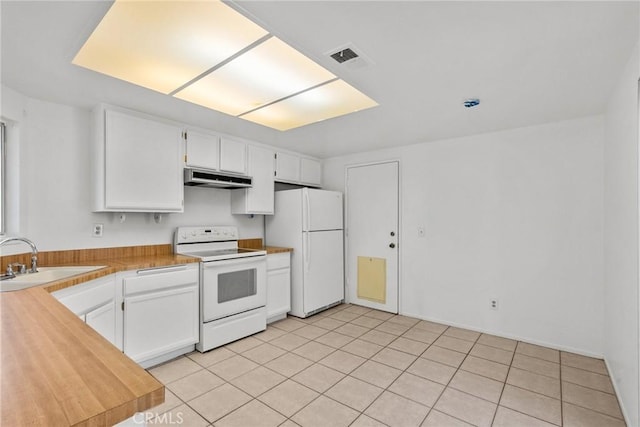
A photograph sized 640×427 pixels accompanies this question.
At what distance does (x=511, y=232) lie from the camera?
324cm

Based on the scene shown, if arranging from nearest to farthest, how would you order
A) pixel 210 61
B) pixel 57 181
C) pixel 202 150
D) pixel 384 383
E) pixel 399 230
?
1. pixel 210 61
2. pixel 384 383
3. pixel 57 181
4. pixel 202 150
5. pixel 399 230

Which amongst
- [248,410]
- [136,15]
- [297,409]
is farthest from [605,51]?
[248,410]

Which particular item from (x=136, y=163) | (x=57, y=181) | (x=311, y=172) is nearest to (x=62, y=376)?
(x=136, y=163)

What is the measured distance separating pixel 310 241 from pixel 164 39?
8.90ft

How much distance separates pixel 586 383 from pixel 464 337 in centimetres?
104

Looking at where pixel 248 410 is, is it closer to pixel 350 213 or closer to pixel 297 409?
pixel 297 409

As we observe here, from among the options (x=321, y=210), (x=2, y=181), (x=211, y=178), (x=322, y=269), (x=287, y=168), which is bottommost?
(x=322, y=269)

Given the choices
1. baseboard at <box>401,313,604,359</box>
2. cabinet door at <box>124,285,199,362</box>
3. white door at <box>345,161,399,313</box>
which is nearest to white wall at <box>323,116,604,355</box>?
baseboard at <box>401,313,604,359</box>

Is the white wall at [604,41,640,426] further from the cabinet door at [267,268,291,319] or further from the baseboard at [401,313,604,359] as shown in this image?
the cabinet door at [267,268,291,319]

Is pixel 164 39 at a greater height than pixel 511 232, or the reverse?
pixel 164 39

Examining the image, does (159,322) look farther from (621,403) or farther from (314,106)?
(621,403)

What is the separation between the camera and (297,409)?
80.1 inches

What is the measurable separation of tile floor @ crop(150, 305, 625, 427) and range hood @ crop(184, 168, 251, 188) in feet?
5.44

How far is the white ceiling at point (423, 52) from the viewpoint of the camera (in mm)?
1416
